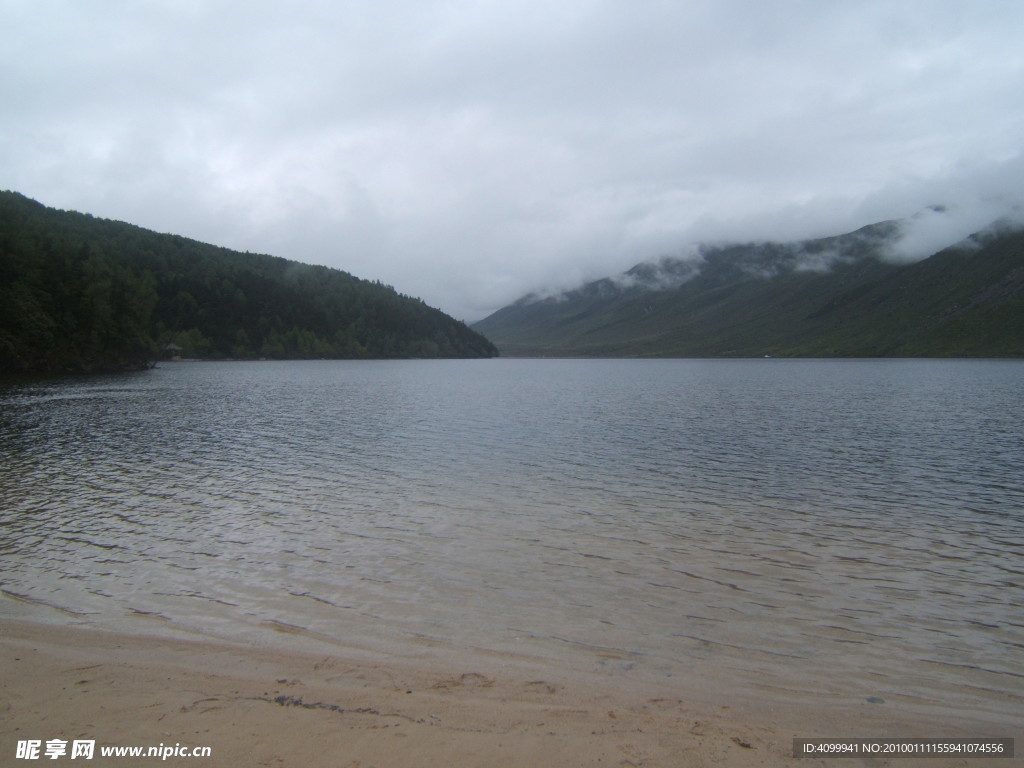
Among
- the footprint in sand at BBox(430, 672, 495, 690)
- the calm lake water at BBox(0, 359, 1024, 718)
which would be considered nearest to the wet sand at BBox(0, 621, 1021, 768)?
the footprint in sand at BBox(430, 672, 495, 690)

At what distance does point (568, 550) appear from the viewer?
18422mm

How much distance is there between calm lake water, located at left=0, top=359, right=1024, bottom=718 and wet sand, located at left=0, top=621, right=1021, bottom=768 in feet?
2.59

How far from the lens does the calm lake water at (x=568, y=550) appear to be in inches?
482

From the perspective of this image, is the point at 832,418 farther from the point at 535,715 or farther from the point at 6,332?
the point at 6,332

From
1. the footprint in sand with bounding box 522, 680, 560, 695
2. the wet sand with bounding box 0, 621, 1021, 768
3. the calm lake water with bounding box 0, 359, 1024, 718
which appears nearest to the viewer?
the wet sand with bounding box 0, 621, 1021, 768

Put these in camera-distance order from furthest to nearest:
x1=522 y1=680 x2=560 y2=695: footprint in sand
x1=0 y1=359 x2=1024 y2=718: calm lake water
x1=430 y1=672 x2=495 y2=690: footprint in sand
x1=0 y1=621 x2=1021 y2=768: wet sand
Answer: x1=0 y1=359 x2=1024 y2=718: calm lake water, x1=430 y1=672 x2=495 y2=690: footprint in sand, x1=522 y1=680 x2=560 y2=695: footprint in sand, x1=0 y1=621 x2=1021 y2=768: wet sand

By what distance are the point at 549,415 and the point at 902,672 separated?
47.6m

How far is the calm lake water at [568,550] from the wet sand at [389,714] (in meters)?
0.79

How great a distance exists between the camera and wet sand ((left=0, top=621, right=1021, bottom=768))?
838 centimetres

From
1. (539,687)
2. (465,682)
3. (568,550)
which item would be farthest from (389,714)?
(568,550)

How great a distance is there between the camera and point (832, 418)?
180 ft

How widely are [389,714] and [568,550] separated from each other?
9.72 meters

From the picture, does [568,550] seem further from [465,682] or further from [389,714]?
[389,714]

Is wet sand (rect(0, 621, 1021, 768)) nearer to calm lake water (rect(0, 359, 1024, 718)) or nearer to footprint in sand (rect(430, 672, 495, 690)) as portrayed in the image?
footprint in sand (rect(430, 672, 495, 690))
